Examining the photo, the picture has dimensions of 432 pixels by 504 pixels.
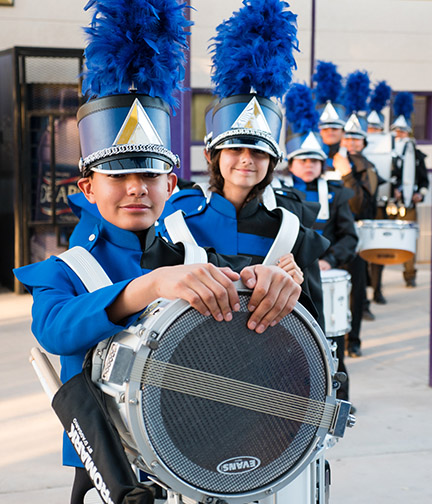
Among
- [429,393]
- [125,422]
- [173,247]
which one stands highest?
[173,247]

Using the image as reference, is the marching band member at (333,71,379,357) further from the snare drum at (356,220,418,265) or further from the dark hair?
the dark hair

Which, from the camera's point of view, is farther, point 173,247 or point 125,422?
point 173,247

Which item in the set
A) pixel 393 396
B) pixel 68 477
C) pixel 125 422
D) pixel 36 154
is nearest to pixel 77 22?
pixel 36 154

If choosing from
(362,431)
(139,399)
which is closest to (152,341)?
(139,399)

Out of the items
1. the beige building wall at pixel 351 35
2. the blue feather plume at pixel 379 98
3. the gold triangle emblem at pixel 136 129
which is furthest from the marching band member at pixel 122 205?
the blue feather plume at pixel 379 98

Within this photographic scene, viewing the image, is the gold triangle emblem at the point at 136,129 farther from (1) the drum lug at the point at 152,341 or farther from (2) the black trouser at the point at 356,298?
(2) the black trouser at the point at 356,298

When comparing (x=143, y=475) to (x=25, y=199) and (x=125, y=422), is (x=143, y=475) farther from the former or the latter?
Answer: (x=25, y=199)

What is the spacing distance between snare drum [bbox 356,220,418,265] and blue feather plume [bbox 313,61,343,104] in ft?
5.54

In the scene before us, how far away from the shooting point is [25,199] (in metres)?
8.21

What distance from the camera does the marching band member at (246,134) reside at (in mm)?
2719

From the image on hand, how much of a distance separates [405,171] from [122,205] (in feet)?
24.3

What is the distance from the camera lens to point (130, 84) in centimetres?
174

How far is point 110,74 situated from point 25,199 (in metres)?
6.70

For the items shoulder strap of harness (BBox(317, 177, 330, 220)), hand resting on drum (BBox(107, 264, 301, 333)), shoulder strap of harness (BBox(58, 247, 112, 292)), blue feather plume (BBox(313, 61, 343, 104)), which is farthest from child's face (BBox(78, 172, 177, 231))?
blue feather plume (BBox(313, 61, 343, 104))
